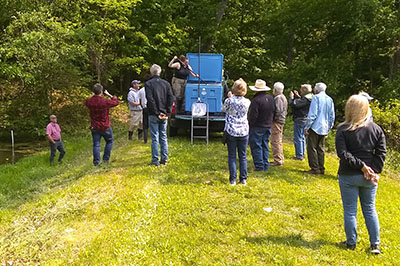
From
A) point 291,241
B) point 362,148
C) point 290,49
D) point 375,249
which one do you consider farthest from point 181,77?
point 290,49

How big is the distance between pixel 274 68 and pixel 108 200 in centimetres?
1720

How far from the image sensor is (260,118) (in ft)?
→ 23.2

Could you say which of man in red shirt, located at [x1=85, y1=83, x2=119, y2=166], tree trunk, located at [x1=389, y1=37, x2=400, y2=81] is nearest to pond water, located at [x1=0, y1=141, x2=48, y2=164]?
man in red shirt, located at [x1=85, y1=83, x2=119, y2=166]

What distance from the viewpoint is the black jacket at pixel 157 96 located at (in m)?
7.11

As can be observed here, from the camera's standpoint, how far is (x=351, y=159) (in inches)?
154

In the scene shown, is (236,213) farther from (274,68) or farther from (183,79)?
(274,68)

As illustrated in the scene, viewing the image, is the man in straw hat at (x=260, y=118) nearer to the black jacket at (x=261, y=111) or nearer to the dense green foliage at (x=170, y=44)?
the black jacket at (x=261, y=111)

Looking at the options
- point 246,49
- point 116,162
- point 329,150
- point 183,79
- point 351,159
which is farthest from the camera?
point 246,49

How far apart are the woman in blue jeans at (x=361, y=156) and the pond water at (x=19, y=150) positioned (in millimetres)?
11443

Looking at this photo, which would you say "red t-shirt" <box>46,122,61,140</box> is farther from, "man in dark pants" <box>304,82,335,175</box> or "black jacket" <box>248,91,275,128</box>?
"man in dark pants" <box>304,82,335,175</box>

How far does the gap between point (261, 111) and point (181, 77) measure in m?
4.07

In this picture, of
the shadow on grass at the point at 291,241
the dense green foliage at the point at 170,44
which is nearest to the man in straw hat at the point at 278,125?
the shadow on grass at the point at 291,241

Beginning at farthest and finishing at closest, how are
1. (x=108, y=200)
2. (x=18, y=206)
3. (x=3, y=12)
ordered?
1. (x=3, y=12)
2. (x=18, y=206)
3. (x=108, y=200)

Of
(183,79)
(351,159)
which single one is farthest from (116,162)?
(351,159)
